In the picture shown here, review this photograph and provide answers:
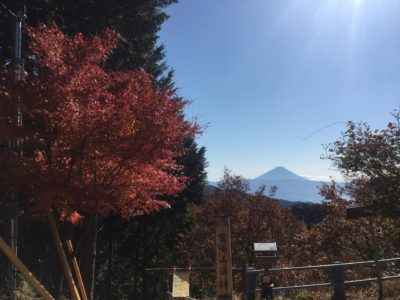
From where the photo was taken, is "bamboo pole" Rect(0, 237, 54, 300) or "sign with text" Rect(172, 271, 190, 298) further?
"sign with text" Rect(172, 271, 190, 298)

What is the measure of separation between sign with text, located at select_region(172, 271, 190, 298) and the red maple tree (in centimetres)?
200

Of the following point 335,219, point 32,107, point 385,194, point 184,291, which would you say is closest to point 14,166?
point 32,107

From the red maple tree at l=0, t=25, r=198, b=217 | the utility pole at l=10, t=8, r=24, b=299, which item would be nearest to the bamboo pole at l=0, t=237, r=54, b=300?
the red maple tree at l=0, t=25, r=198, b=217

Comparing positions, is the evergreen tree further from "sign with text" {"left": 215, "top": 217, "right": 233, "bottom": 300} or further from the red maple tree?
"sign with text" {"left": 215, "top": 217, "right": 233, "bottom": 300}

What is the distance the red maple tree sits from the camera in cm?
714

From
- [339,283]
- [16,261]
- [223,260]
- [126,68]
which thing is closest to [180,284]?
[223,260]

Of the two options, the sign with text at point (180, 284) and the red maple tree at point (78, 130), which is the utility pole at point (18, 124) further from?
the sign with text at point (180, 284)

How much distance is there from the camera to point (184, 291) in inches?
357

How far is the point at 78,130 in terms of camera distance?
7.14 metres

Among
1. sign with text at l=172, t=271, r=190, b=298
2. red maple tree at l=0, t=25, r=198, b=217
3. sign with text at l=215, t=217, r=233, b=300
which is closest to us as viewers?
sign with text at l=215, t=217, r=233, b=300

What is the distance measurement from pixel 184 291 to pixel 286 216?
876 inches

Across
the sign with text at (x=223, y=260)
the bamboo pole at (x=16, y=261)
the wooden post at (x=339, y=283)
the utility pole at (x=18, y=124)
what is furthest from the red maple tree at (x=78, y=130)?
the wooden post at (x=339, y=283)

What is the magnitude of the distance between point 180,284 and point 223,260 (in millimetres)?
2543

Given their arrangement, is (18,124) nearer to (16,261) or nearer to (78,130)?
(78,130)
